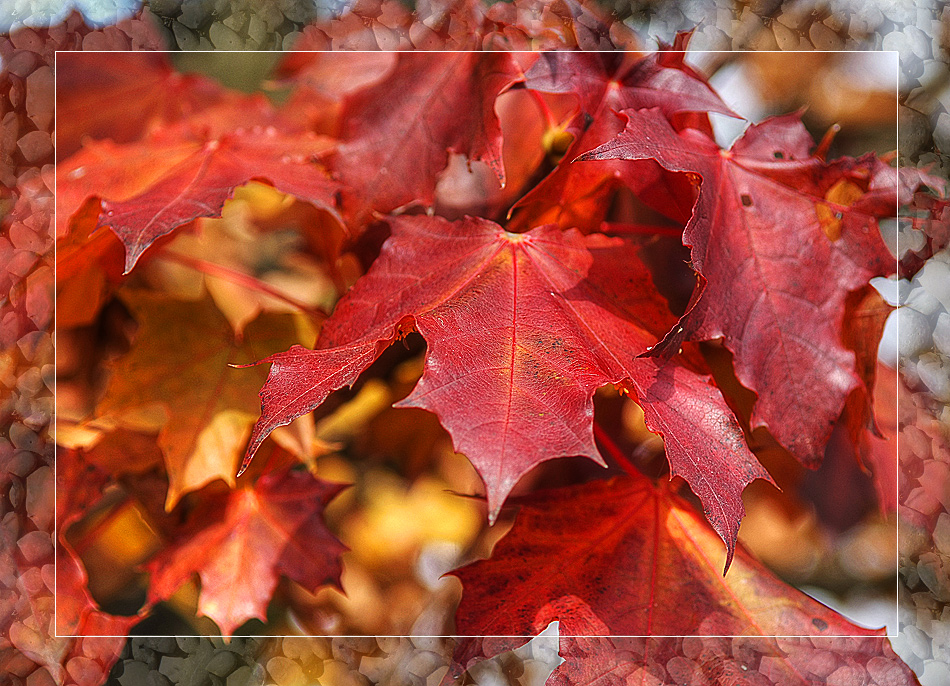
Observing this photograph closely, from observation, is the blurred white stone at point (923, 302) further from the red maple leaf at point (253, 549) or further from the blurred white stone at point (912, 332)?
the red maple leaf at point (253, 549)

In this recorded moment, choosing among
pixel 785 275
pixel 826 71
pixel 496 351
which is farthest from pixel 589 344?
pixel 826 71

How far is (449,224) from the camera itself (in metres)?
0.50

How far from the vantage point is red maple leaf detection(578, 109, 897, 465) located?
1.44 ft

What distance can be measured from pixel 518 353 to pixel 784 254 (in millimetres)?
229

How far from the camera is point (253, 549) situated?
57 centimetres

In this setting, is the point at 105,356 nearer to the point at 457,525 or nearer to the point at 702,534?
the point at 457,525

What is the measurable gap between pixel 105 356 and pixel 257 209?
246mm

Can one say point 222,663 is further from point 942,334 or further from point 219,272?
point 942,334

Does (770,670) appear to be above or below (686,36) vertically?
below

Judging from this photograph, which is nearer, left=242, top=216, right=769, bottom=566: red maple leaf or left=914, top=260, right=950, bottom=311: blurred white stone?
left=242, top=216, right=769, bottom=566: red maple leaf

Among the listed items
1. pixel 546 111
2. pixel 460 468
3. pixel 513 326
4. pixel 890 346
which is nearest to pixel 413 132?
pixel 546 111

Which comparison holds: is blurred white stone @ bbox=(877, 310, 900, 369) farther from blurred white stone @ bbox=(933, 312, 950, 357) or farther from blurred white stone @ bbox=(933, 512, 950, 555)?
blurred white stone @ bbox=(933, 512, 950, 555)

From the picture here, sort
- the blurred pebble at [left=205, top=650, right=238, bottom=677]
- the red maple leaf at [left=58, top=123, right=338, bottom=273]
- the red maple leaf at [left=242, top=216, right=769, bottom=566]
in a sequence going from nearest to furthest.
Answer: the red maple leaf at [left=242, top=216, right=769, bottom=566] → the red maple leaf at [left=58, top=123, right=338, bottom=273] → the blurred pebble at [left=205, top=650, right=238, bottom=677]

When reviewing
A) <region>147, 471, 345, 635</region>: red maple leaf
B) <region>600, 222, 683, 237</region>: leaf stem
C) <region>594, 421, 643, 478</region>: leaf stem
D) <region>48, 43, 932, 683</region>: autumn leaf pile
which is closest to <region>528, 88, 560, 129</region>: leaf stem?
<region>48, 43, 932, 683</region>: autumn leaf pile
